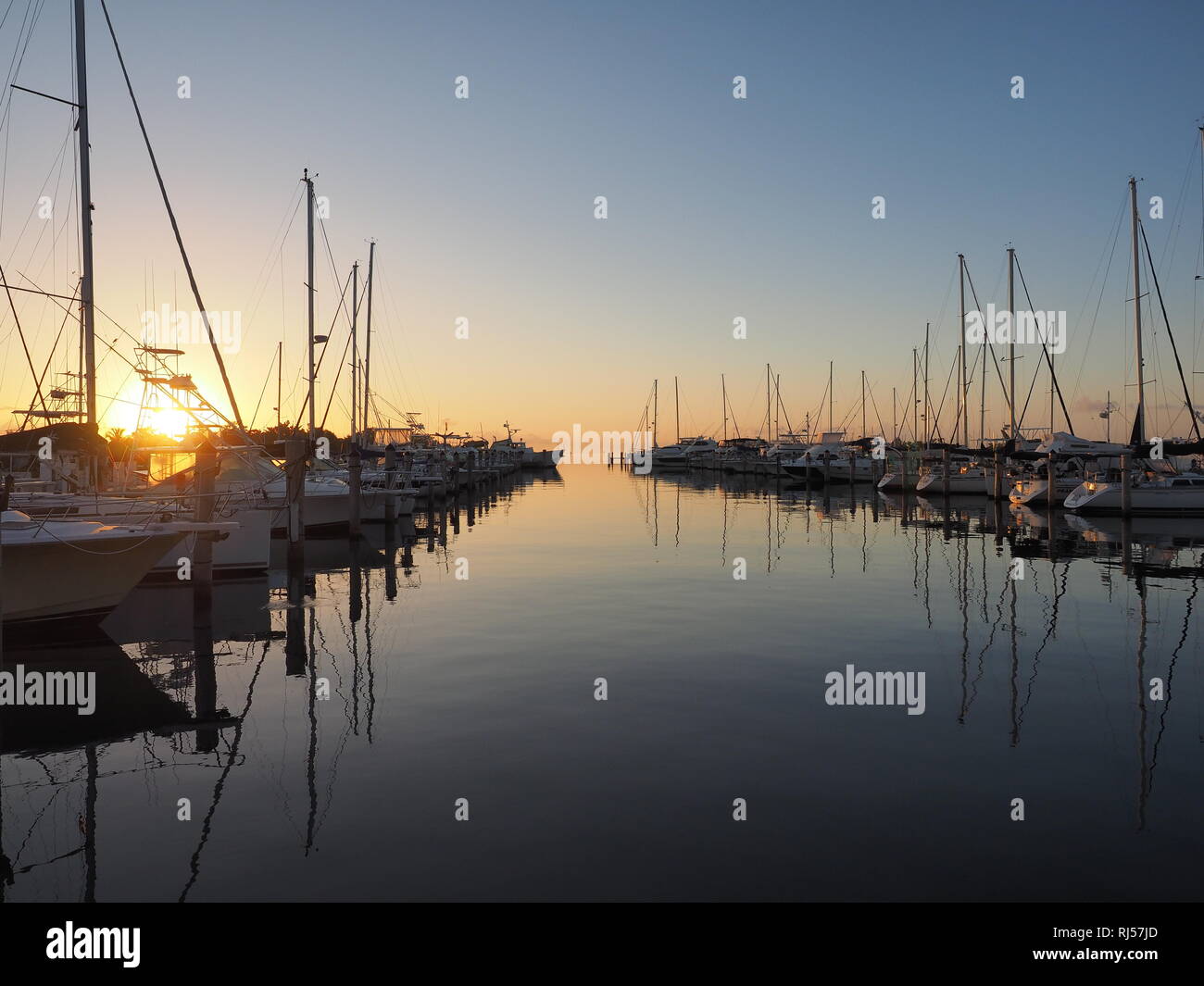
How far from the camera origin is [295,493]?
26266 mm

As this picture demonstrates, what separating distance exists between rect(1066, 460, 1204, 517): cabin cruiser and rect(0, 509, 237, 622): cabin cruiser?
40.7 m

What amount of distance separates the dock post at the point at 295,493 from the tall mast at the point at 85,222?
21.6 feet

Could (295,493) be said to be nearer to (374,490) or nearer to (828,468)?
(374,490)

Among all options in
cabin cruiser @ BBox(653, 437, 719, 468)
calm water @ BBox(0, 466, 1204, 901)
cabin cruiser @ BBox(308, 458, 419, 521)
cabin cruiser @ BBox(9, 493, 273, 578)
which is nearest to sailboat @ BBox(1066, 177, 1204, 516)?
calm water @ BBox(0, 466, 1204, 901)

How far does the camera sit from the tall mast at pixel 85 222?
17.7 meters

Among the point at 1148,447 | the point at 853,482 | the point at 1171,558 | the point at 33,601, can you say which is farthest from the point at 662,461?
the point at 33,601

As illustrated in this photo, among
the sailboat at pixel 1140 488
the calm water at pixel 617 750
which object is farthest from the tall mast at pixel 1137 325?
the calm water at pixel 617 750

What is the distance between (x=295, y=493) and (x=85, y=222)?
9.40 m

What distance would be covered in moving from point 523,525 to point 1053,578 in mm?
23329

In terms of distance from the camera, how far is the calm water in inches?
287

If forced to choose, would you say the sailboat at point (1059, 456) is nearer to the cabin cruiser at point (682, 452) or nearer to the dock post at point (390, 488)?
the dock post at point (390, 488)

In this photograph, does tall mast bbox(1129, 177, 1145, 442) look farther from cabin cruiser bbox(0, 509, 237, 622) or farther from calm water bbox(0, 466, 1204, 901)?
cabin cruiser bbox(0, 509, 237, 622)

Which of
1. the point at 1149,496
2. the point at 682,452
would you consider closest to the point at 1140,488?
the point at 1149,496

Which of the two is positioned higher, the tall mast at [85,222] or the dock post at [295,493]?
the tall mast at [85,222]
